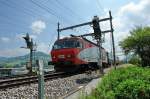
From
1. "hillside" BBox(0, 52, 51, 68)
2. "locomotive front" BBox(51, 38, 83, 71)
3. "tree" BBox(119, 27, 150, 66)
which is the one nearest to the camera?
"hillside" BBox(0, 52, 51, 68)

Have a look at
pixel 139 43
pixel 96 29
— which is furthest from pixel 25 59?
pixel 96 29

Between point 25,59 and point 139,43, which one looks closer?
point 25,59

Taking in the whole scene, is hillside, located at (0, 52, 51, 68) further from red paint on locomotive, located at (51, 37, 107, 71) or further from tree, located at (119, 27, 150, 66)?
tree, located at (119, 27, 150, 66)

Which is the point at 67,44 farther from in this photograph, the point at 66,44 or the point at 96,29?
the point at 96,29

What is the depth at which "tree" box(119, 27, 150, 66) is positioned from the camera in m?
45.6

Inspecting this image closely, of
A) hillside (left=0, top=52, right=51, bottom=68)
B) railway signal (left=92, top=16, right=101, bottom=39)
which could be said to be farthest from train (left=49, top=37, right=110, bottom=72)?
hillside (left=0, top=52, right=51, bottom=68)

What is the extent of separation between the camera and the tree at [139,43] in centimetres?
4556

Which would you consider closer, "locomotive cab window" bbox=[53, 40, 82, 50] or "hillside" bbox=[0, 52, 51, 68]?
"hillside" bbox=[0, 52, 51, 68]

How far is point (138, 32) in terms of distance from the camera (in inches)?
2114

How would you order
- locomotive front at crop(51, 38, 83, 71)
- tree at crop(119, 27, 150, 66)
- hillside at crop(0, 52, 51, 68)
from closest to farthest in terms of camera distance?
hillside at crop(0, 52, 51, 68), locomotive front at crop(51, 38, 83, 71), tree at crop(119, 27, 150, 66)

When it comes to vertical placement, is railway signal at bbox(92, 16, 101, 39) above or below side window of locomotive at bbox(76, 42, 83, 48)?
above

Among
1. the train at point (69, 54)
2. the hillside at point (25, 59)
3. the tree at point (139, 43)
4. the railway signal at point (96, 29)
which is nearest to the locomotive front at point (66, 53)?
the train at point (69, 54)

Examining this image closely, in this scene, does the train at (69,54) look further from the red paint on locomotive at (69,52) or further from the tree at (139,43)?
the tree at (139,43)

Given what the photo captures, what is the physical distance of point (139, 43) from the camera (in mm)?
49812
